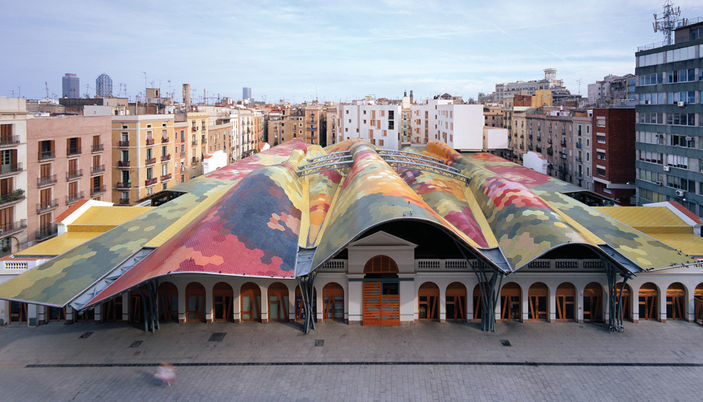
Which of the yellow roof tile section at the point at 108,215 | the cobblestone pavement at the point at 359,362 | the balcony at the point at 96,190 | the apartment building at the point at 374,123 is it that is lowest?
the cobblestone pavement at the point at 359,362

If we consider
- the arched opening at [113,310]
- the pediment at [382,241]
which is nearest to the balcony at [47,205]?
the arched opening at [113,310]

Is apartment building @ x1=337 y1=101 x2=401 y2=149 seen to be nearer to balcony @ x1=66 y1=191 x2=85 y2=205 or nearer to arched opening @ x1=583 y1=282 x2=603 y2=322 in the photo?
balcony @ x1=66 y1=191 x2=85 y2=205

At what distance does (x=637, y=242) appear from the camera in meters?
35.2

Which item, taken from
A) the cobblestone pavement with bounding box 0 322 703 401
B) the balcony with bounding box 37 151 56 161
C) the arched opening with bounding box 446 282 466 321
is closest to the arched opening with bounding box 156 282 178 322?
the cobblestone pavement with bounding box 0 322 703 401

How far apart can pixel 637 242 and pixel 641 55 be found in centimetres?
3666

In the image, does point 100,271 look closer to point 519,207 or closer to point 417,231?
point 417,231

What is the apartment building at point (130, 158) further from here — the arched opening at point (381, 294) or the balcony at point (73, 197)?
the arched opening at point (381, 294)

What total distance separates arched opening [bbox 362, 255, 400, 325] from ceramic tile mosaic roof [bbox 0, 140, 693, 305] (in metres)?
3.58

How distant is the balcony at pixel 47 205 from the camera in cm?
5117

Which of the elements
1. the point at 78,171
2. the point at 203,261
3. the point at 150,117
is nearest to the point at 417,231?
the point at 203,261

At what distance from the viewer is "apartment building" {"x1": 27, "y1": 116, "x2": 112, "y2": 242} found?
50906mm

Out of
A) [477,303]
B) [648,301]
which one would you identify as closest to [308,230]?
[477,303]

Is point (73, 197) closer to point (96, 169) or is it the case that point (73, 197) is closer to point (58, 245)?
point (96, 169)

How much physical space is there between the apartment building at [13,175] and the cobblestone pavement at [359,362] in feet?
53.7
